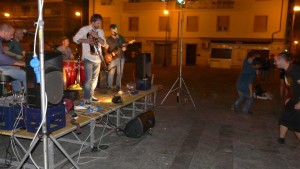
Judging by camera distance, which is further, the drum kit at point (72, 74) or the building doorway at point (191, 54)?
the building doorway at point (191, 54)

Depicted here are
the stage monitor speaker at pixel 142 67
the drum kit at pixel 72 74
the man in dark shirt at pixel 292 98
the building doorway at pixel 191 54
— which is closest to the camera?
the man in dark shirt at pixel 292 98

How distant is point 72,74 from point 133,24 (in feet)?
79.3

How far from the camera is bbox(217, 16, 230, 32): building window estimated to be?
93.7 ft

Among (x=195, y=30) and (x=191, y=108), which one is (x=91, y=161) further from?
(x=195, y=30)

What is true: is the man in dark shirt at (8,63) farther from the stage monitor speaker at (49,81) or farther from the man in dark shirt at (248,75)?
the man in dark shirt at (248,75)

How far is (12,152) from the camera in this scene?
441 cm

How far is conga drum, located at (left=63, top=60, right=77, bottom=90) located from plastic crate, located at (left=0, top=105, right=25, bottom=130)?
3744 millimetres

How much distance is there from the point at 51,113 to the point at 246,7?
27.6 metres

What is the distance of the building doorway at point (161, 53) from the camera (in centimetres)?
3055

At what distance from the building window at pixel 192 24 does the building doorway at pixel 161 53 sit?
8.96ft

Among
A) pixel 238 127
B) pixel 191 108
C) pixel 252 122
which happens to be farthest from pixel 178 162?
pixel 191 108

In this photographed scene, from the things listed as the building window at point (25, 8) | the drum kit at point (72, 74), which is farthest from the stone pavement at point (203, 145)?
the building window at point (25, 8)

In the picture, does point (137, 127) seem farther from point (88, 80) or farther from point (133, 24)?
point (133, 24)

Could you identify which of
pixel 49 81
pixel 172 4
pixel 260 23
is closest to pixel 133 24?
pixel 172 4
